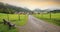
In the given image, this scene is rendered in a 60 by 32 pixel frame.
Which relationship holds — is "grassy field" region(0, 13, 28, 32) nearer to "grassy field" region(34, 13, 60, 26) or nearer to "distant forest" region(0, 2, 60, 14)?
"distant forest" region(0, 2, 60, 14)

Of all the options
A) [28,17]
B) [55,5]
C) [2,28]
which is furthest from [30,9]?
[2,28]

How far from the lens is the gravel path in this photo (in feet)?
6.92

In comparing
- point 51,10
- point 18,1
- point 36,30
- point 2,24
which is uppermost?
point 18,1

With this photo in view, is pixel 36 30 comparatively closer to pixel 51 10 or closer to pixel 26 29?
pixel 26 29

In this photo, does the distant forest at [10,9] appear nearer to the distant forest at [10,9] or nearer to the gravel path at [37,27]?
the distant forest at [10,9]

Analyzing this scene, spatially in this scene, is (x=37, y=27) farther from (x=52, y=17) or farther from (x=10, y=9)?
(x=10, y=9)

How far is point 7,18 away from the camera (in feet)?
6.97

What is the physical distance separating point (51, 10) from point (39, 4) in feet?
0.89

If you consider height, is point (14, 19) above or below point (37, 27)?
above

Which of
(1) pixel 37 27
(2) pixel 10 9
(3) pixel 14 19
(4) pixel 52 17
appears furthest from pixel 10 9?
(4) pixel 52 17

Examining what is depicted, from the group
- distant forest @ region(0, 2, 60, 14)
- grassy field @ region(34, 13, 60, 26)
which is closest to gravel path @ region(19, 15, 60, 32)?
grassy field @ region(34, 13, 60, 26)

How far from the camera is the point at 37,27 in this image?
84.0 inches

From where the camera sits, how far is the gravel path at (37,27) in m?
2.11

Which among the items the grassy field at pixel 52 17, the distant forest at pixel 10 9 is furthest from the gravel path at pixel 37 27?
the distant forest at pixel 10 9
